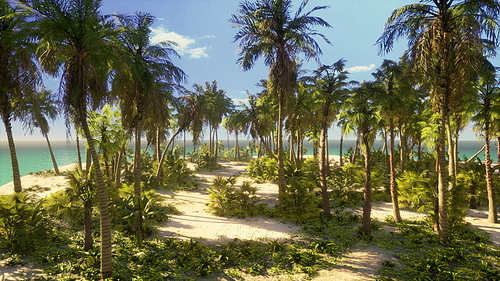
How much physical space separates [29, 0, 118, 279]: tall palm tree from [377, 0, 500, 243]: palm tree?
12.1 metres

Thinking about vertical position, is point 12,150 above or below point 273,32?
below

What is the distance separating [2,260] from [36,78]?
828 cm

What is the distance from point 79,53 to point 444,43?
13.9 metres

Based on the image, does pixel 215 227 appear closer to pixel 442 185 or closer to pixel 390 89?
pixel 442 185

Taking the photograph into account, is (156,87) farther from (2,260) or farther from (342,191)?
(342,191)

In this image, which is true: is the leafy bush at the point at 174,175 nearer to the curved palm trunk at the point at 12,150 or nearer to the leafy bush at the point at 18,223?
the curved palm trunk at the point at 12,150

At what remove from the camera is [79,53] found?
710 cm

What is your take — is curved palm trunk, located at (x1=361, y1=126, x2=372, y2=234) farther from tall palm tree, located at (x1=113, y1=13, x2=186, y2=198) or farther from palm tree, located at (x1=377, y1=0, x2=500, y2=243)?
tall palm tree, located at (x1=113, y1=13, x2=186, y2=198)

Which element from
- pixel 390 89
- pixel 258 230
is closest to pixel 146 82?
pixel 258 230

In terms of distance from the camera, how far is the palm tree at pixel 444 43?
891 centimetres

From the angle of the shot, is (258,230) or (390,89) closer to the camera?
(390,89)

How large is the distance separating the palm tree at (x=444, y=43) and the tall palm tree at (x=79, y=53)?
12058 mm

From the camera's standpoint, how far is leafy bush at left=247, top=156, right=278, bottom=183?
23.5 metres

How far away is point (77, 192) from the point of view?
8.95m
